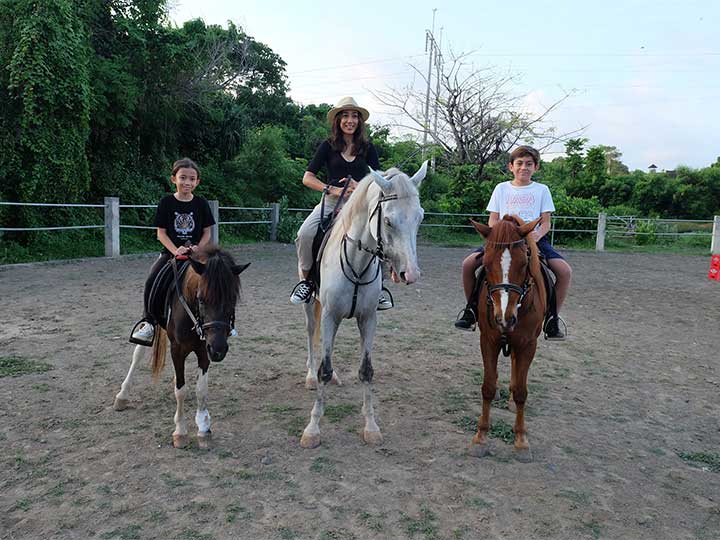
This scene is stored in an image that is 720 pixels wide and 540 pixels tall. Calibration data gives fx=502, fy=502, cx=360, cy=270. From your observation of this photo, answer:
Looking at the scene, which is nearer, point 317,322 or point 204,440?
point 204,440

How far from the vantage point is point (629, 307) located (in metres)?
8.59

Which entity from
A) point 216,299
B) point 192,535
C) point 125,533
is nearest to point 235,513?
point 192,535

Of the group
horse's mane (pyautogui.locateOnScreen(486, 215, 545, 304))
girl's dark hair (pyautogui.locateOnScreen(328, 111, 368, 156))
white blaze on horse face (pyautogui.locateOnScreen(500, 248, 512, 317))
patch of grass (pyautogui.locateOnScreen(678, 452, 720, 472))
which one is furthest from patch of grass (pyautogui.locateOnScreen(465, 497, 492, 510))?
girl's dark hair (pyautogui.locateOnScreen(328, 111, 368, 156))

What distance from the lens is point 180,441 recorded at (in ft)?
10.9

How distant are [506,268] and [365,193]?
3.39ft

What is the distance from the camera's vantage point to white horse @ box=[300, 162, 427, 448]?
117 inches

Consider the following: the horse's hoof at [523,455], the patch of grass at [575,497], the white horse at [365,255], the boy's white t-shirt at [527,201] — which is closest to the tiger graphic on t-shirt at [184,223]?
the white horse at [365,255]

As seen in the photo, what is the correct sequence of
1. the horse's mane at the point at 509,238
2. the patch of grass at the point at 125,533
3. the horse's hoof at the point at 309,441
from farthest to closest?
the horse's hoof at the point at 309,441 < the horse's mane at the point at 509,238 < the patch of grass at the point at 125,533

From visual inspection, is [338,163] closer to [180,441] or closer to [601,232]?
[180,441]

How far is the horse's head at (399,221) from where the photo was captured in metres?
2.90

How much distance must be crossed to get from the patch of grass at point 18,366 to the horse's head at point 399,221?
3.60 metres

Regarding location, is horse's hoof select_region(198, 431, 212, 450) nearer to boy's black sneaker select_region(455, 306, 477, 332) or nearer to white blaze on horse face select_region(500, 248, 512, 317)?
boy's black sneaker select_region(455, 306, 477, 332)

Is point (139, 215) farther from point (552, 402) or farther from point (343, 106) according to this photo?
point (552, 402)

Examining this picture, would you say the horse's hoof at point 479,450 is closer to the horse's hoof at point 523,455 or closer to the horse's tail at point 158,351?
the horse's hoof at point 523,455
